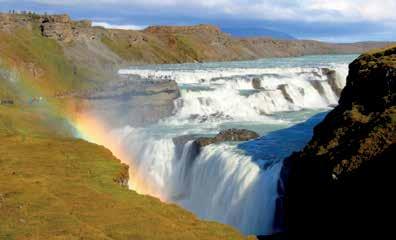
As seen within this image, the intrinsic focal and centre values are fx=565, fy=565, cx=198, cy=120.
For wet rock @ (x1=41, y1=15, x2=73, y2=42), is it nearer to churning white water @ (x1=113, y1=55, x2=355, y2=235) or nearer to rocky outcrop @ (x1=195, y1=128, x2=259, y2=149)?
churning white water @ (x1=113, y1=55, x2=355, y2=235)

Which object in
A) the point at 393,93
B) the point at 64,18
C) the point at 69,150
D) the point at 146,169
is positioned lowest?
the point at 146,169

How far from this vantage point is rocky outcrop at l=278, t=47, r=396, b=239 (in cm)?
2912

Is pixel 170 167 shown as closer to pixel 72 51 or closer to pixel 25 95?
pixel 25 95

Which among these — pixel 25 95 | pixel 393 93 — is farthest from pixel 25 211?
pixel 25 95

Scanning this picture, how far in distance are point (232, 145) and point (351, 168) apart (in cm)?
2010

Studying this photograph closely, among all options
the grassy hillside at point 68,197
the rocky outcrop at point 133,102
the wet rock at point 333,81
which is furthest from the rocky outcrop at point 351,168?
the wet rock at point 333,81

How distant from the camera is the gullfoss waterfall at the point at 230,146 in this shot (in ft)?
133

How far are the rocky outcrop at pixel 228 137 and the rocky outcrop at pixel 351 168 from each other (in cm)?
1170

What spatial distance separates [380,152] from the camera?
30672mm

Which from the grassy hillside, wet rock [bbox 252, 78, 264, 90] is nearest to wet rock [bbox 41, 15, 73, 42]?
wet rock [bbox 252, 78, 264, 90]

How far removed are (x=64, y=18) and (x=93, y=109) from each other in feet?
264

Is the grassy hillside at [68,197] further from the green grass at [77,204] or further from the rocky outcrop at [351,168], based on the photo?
the rocky outcrop at [351,168]

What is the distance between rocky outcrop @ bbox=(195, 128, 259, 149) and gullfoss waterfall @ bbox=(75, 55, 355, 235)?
80cm

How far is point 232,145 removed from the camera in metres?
50.2
